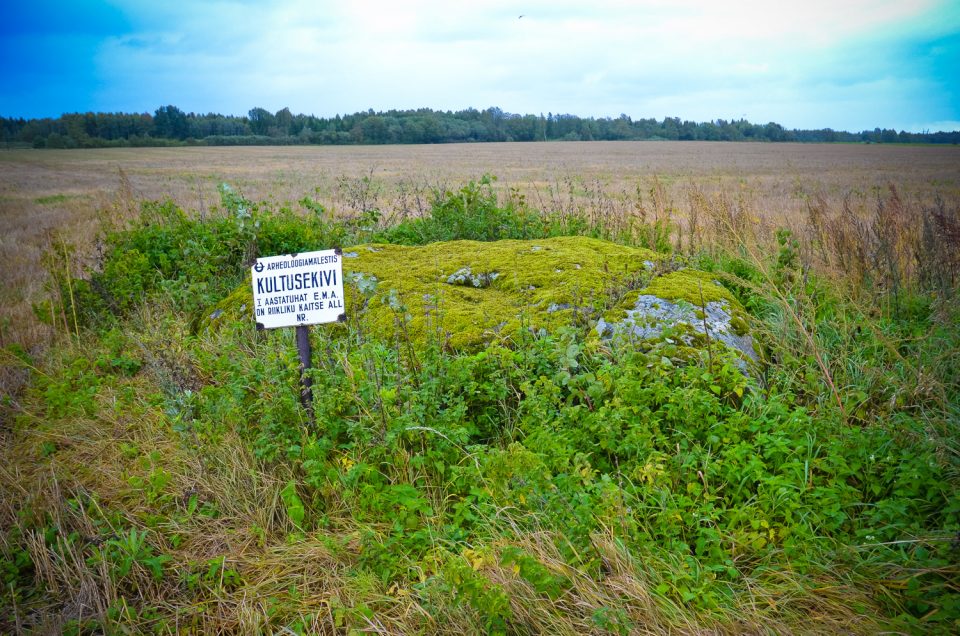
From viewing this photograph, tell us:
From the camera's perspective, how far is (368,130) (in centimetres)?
7900

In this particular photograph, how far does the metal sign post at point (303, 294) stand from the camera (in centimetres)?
343

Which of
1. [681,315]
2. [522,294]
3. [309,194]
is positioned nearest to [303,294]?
[522,294]

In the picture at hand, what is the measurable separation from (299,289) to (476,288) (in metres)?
2.06

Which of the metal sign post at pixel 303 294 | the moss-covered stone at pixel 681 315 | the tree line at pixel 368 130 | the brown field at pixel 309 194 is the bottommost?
the moss-covered stone at pixel 681 315

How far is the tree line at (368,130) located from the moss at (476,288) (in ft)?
239

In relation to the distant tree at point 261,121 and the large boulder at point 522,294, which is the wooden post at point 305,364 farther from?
the distant tree at point 261,121

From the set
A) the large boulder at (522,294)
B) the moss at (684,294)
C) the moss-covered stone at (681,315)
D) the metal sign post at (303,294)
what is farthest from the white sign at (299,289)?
the moss at (684,294)

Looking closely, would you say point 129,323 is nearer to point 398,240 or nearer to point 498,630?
point 398,240

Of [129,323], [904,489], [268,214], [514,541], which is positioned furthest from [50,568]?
[268,214]

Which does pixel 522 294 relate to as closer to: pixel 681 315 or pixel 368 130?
pixel 681 315

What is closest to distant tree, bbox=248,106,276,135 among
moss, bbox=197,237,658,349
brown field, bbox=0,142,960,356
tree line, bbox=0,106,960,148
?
tree line, bbox=0,106,960,148

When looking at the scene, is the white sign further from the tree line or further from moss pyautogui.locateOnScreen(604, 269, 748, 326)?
the tree line

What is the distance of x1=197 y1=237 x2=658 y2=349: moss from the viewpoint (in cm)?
428

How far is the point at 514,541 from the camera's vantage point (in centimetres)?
256
